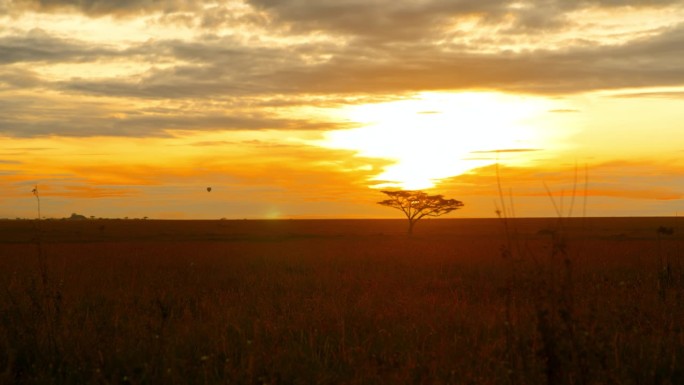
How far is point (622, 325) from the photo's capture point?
7.51 metres

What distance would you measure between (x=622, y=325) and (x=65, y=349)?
6551mm

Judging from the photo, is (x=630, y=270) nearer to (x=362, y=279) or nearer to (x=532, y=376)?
(x=362, y=279)

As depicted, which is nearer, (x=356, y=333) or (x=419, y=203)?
(x=356, y=333)

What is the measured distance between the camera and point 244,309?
31.2 feet

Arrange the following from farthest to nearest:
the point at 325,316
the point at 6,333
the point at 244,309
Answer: the point at 244,309, the point at 325,316, the point at 6,333

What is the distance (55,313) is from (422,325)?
4.96m

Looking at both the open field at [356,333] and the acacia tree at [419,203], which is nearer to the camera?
the open field at [356,333]

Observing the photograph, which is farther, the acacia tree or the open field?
the acacia tree

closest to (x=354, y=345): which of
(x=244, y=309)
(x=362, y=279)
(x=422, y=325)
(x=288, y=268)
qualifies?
(x=422, y=325)

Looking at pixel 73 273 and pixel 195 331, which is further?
pixel 73 273

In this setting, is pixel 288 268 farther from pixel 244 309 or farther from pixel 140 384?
pixel 140 384

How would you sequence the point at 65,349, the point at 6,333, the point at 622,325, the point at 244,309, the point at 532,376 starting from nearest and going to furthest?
the point at 532,376 → the point at 65,349 → the point at 6,333 → the point at 622,325 → the point at 244,309

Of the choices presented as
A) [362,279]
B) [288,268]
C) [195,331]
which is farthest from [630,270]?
[195,331]

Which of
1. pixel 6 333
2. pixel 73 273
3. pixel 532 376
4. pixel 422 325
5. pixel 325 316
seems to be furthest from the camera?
pixel 73 273
